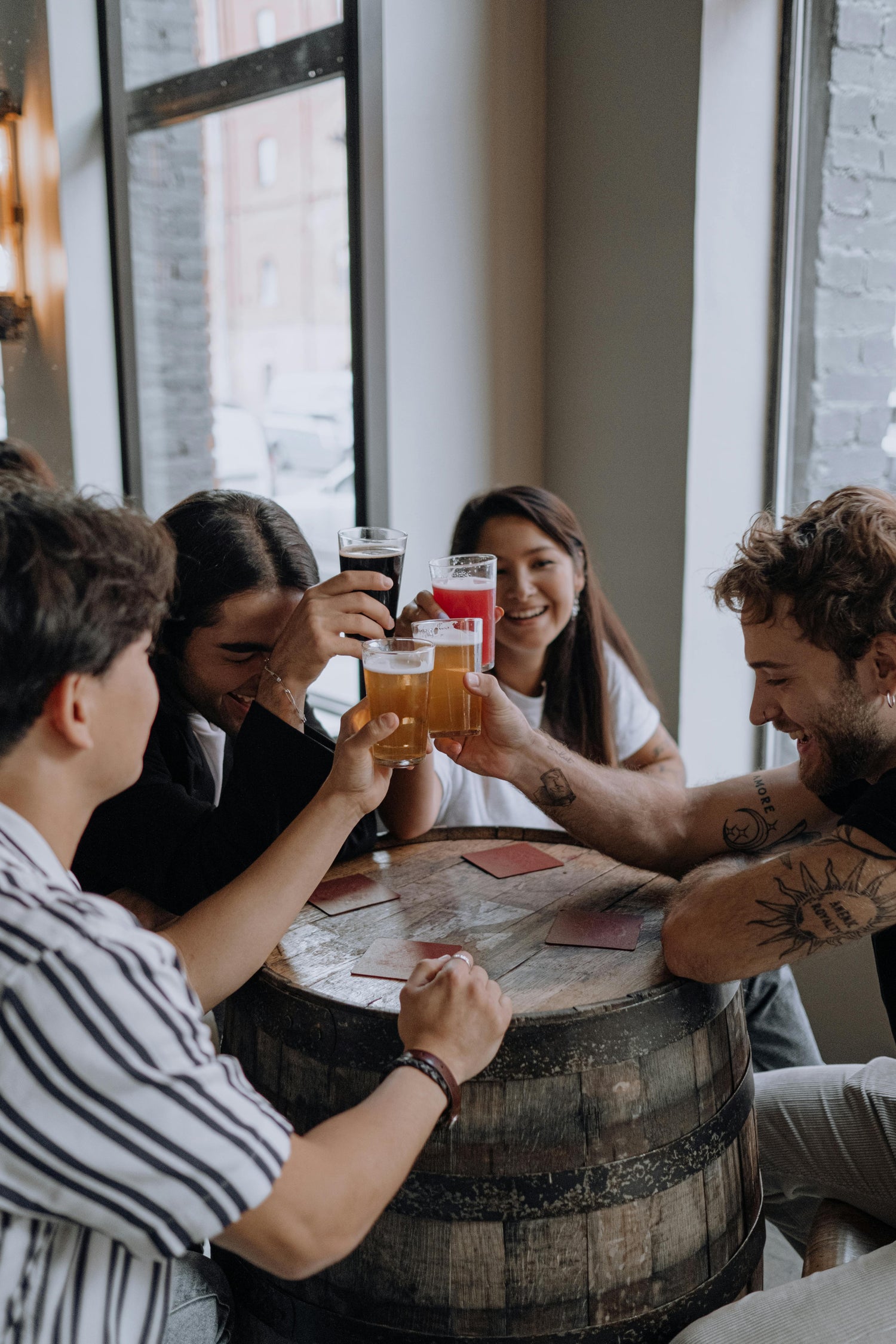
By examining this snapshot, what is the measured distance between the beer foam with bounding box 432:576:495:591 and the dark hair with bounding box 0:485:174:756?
26.2 inches

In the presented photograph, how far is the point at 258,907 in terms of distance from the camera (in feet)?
4.12

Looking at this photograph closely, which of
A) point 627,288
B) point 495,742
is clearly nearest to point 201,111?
point 627,288

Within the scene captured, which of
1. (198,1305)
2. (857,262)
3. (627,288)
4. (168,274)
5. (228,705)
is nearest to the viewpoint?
(198,1305)

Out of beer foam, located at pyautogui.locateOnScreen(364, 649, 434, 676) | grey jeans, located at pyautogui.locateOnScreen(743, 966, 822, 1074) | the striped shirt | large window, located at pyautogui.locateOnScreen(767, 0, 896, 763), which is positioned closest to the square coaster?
beer foam, located at pyautogui.locateOnScreen(364, 649, 434, 676)

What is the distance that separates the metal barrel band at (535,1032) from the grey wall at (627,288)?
1.52 metres

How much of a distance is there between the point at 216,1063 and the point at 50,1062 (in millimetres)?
127

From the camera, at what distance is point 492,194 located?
9.10 ft

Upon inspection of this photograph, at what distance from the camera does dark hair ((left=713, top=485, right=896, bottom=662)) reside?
1.44 metres

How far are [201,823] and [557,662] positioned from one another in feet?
3.58

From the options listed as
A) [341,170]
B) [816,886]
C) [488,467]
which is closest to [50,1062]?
[816,886]

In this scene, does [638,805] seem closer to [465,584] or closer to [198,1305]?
[465,584]

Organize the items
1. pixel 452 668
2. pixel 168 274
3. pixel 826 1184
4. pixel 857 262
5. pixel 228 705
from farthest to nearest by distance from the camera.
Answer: pixel 168 274 → pixel 857 262 → pixel 228 705 → pixel 826 1184 → pixel 452 668

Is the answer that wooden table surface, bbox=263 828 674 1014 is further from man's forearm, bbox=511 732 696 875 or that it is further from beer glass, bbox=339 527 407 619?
beer glass, bbox=339 527 407 619

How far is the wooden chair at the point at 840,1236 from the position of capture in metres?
1.45
